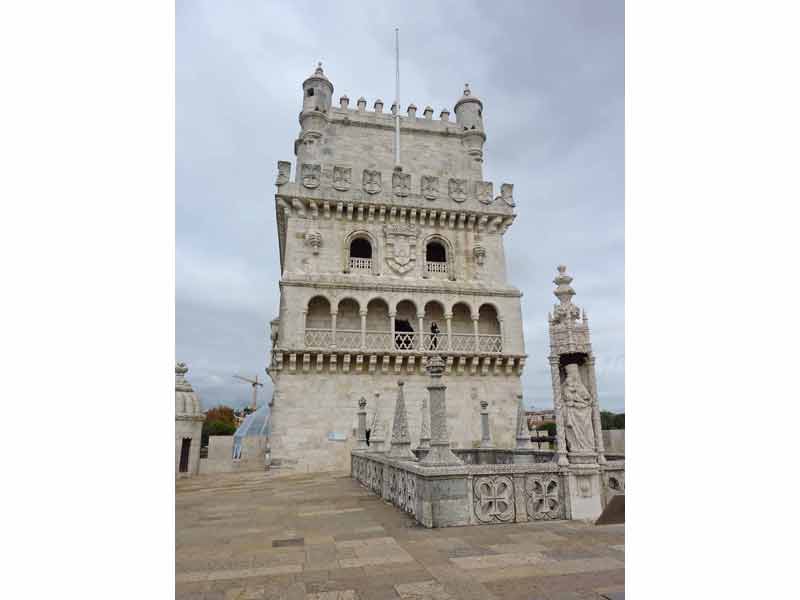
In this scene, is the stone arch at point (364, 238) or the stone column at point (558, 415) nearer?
the stone column at point (558, 415)

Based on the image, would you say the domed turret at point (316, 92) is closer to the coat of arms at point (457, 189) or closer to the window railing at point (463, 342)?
the coat of arms at point (457, 189)

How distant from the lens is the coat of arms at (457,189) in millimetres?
25500

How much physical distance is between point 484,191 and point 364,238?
24.2 feet

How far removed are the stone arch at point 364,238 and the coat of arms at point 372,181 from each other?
2.15 meters

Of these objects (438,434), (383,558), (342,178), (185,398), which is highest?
(342,178)

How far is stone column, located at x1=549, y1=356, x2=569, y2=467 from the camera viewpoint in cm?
817

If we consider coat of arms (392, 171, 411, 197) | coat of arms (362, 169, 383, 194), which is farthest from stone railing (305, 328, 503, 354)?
coat of arms (392, 171, 411, 197)

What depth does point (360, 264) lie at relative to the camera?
24.0 meters

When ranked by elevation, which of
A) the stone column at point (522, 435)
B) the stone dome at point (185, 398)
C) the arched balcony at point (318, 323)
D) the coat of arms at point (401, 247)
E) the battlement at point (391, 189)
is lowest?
the stone column at point (522, 435)

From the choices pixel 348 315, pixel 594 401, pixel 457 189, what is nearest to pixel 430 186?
pixel 457 189

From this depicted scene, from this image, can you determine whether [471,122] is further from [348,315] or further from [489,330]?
[348,315]

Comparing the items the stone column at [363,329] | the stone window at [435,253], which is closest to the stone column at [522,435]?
the stone column at [363,329]

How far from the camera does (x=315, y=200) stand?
2358 centimetres
